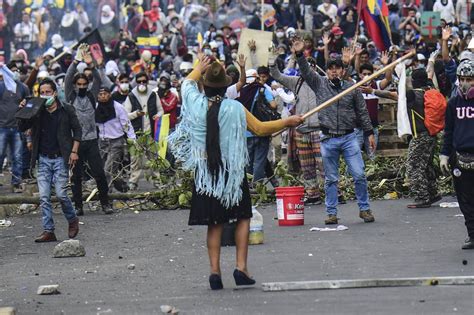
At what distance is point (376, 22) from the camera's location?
22266 mm

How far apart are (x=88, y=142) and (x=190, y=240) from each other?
413cm

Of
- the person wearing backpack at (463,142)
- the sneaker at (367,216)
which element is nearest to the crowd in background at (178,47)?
the sneaker at (367,216)

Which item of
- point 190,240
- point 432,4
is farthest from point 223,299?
point 432,4

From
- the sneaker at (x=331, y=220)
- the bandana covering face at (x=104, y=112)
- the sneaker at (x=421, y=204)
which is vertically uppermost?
the bandana covering face at (x=104, y=112)

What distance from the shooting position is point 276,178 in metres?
19.9

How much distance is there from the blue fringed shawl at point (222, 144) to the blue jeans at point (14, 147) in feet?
36.7

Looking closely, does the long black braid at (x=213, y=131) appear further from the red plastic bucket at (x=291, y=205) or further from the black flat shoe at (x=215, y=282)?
the red plastic bucket at (x=291, y=205)

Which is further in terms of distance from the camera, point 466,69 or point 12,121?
point 12,121

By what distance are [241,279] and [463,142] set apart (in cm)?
303

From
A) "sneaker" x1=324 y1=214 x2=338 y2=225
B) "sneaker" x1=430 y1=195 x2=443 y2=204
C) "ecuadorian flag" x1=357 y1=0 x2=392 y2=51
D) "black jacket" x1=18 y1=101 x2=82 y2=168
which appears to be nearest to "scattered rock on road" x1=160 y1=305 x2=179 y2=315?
"black jacket" x1=18 y1=101 x2=82 y2=168

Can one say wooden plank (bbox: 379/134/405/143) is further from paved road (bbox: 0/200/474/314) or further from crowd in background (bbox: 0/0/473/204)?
paved road (bbox: 0/200/474/314)

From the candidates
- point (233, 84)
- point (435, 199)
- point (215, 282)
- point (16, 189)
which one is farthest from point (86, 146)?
point (215, 282)

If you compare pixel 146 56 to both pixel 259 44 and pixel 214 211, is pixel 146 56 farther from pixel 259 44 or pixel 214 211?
pixel 214 211

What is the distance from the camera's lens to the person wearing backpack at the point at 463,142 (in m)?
12.7
